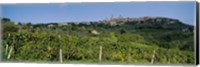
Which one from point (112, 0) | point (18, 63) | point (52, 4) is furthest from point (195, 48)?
point (18, 63)

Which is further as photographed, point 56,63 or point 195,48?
point 56,63

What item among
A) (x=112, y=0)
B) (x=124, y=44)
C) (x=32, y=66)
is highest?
(x=112, y=0)

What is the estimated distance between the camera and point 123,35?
5320mm

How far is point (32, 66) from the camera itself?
5.45 m

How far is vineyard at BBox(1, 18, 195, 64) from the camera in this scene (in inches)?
203

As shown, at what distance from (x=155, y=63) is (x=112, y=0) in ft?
3.68

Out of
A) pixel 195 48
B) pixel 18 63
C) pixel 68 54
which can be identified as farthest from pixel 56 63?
pixel 195 48

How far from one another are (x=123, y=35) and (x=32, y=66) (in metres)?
1.47

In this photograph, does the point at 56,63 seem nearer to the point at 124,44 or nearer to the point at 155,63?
the point at 124,44

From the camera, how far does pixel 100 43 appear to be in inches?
211

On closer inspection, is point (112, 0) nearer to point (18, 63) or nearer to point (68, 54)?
point (68, 54)

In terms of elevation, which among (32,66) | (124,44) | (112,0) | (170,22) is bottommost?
(32,66)

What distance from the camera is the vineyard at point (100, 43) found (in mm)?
5156

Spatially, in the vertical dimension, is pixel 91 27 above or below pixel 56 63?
above
